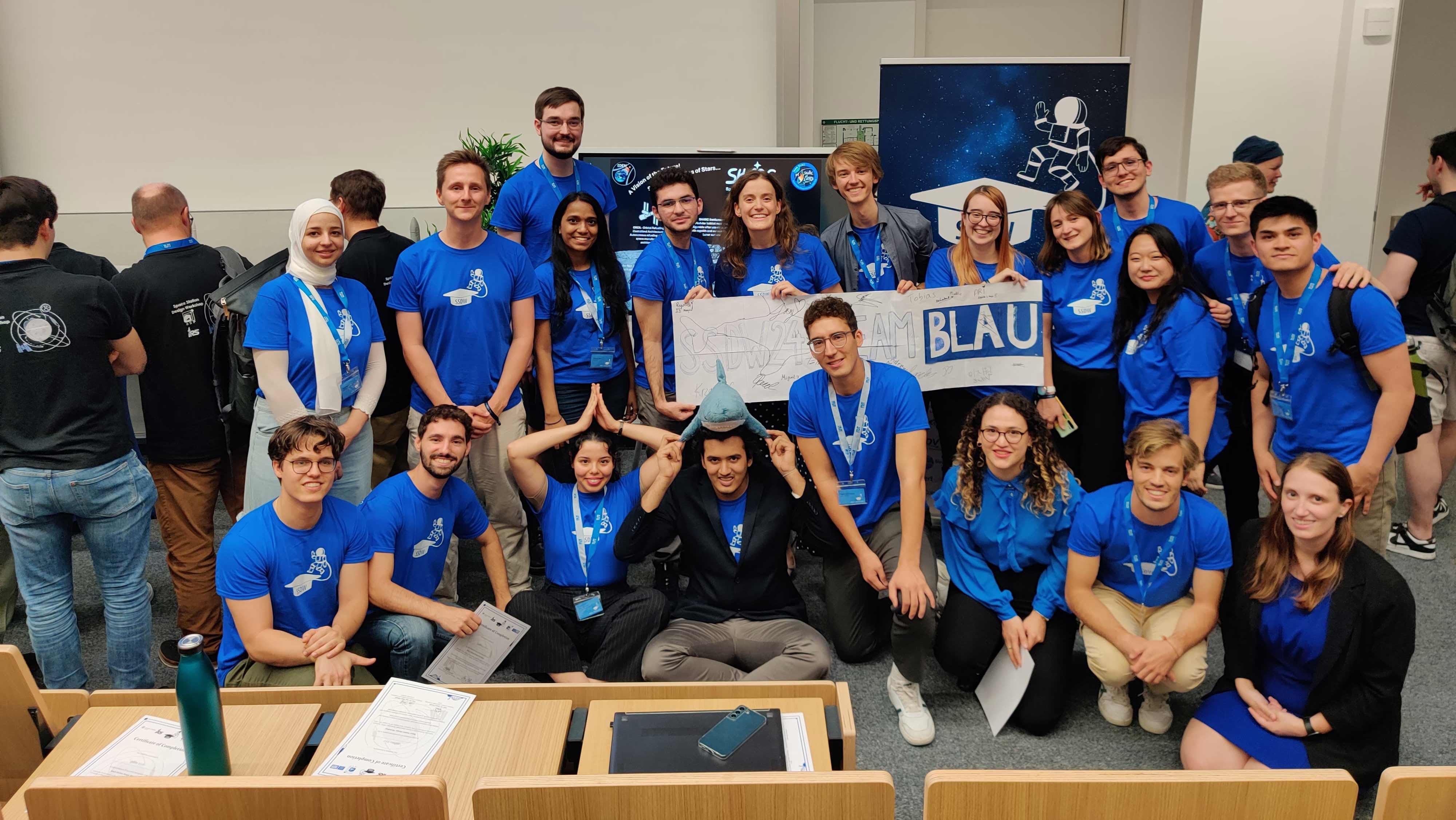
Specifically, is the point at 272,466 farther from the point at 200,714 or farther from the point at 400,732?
the point at 200,714

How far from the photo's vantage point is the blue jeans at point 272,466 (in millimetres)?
3209

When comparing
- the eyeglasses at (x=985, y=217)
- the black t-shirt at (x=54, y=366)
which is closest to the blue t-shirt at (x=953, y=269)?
the eyeglasses at (x=985, y=217)

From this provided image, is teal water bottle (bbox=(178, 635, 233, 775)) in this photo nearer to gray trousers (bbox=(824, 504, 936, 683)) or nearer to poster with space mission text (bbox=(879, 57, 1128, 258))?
gray trousers (bbox=(824, 504, 936, 683))

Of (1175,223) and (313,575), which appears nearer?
(313,575)

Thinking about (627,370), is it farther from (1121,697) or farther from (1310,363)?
(1310,363)

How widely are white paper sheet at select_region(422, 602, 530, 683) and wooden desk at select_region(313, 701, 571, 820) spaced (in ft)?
2.80

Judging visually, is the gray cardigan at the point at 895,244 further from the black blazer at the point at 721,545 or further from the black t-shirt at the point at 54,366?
the black t-shirt at the point at 54,366

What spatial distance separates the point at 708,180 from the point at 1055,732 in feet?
11.3

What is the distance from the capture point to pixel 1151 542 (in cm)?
296

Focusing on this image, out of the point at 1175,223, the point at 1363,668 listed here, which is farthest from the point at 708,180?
the point at 1363,668

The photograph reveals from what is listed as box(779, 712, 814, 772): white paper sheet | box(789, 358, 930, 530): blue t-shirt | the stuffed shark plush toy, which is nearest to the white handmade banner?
box(789, 358, 930, 530): blue t-shirt

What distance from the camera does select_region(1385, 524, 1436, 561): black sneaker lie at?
13.8ft

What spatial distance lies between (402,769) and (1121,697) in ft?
7.39

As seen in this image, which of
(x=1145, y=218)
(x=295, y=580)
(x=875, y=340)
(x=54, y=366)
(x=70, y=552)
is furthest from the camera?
(x=875, y=340)
